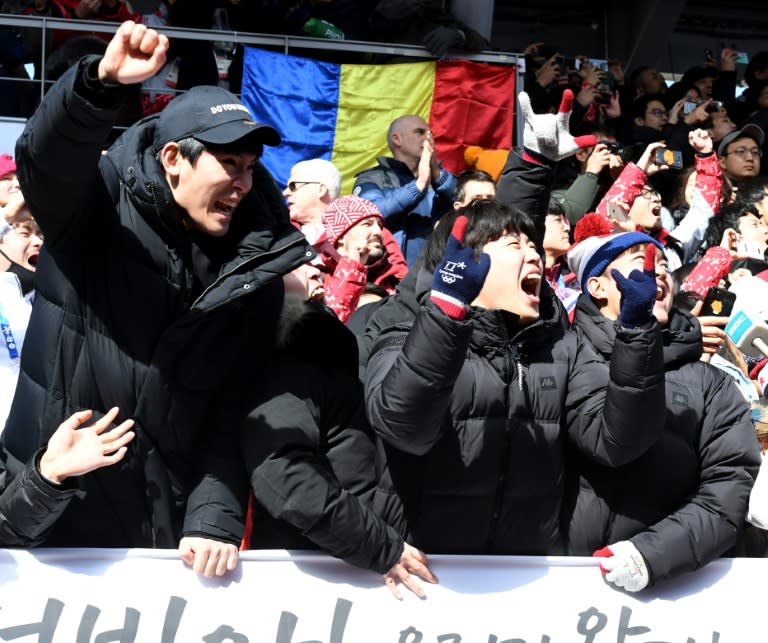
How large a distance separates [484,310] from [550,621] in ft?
2.92

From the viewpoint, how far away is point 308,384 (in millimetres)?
3525

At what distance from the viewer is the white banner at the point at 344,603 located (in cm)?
337

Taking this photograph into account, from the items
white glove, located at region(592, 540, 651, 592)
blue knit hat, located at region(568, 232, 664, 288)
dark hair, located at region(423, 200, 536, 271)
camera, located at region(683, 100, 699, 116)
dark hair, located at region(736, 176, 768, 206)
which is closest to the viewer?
white glove, located at region(592, 540, 651, 592)

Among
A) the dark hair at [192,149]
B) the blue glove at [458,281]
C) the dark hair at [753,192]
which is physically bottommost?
the dark hair at [753,192]

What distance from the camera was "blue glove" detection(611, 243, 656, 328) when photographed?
3414mm

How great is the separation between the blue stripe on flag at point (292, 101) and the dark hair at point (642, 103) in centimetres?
278

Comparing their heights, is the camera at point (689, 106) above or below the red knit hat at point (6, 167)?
below

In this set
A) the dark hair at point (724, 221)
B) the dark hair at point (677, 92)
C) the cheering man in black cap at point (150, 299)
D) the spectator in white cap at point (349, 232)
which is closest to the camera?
the cheering man in black cap at point (150, 299)

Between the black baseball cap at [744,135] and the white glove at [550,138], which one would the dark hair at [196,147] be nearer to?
the white glove at [550,138]

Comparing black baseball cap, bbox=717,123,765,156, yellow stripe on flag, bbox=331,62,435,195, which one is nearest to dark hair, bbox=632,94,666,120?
black baseball cap, bbox=717,123,765,156

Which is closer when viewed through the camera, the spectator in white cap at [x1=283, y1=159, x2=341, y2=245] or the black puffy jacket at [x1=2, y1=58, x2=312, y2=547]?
the black puffy jacket at [x1=2, y1=58, x2=312, y2=547]

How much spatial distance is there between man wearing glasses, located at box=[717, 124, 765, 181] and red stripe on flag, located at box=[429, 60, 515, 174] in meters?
1.51

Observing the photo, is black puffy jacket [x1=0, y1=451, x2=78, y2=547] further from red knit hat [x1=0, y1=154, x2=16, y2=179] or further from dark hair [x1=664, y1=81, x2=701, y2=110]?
dark hair [x1=664, y1=81, x2=701, y2=110]

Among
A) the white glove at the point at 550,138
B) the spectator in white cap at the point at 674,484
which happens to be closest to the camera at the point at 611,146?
the white glove at the point at 550,138
